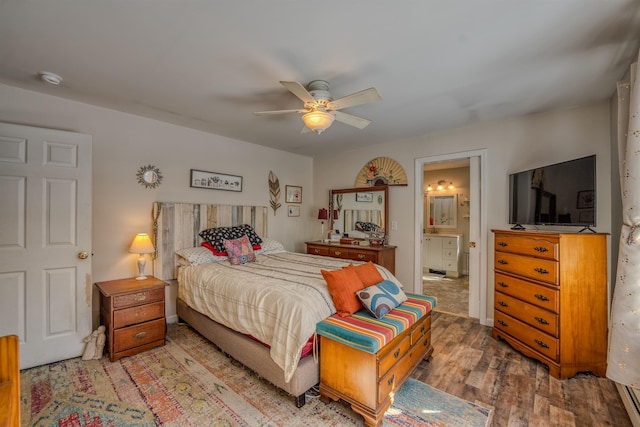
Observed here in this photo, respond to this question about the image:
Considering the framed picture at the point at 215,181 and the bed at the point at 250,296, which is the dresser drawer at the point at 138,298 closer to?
the bed at the point at 250,296

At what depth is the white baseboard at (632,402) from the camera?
1.69m

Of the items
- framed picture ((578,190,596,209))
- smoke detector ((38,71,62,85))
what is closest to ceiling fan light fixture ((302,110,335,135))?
smoke detector ((38,71,62,85))

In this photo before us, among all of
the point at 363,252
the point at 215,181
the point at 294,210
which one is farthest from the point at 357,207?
the point at 215,181

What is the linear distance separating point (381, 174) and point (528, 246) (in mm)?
2252

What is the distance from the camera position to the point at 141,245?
9.42 feet

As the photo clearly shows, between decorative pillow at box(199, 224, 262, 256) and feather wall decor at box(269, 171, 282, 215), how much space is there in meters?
0.75

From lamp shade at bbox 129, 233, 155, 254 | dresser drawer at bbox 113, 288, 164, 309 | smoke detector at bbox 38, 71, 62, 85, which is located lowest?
dresser drawer at bbox 113, 288, 164, 309

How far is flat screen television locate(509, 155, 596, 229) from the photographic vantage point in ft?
7.30

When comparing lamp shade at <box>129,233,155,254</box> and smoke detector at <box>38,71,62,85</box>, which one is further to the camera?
lamp shade at <box>129,233,155,254</box>

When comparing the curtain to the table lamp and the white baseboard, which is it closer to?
the white baseboard

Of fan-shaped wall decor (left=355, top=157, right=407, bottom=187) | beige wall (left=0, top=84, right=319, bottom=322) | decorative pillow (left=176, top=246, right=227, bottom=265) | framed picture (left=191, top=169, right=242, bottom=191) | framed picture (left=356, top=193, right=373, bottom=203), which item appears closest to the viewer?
beige wall (left=0, top=84, right=319, bottom=322)

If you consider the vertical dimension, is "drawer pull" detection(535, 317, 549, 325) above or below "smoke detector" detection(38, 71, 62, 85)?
below

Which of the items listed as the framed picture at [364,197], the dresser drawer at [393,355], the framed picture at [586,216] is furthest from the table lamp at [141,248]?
the framed picture at [586,216]

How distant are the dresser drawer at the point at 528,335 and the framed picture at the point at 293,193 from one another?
338 centimetres
